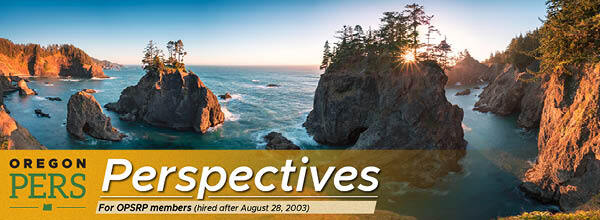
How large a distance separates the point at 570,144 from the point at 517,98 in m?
41.3

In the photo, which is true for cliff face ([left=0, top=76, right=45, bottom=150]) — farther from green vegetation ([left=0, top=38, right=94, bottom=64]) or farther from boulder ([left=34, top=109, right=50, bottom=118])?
green vegetation ([left=0, top=38, right=94, bottom=64])

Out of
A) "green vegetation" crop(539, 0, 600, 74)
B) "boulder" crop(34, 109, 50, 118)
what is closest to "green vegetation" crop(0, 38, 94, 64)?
"boulder" crop(34, 109, 50, 118)

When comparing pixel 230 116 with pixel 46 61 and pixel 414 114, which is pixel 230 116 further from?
pixel 46 61

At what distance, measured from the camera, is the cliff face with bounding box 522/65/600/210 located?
18484mm

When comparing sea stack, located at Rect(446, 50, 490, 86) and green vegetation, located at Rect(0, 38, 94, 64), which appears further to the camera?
green vegetation, located at Rect(0, 38, 94, 64)

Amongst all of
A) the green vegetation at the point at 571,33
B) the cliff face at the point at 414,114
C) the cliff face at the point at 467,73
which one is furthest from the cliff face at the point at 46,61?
the cliff face at the point at 467,73

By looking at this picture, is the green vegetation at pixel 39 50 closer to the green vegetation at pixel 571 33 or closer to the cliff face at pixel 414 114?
the cliff face at pixel 414 114

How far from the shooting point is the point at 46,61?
15688cm

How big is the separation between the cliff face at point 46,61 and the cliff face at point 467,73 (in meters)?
197

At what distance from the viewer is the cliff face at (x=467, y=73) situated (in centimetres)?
11981

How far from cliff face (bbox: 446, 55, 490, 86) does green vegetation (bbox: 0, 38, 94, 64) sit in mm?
210601

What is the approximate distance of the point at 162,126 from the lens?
177 ft

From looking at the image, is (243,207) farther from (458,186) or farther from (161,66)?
(161,66)

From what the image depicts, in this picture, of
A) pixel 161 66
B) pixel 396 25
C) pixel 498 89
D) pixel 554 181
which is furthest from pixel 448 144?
pixel 161 66
